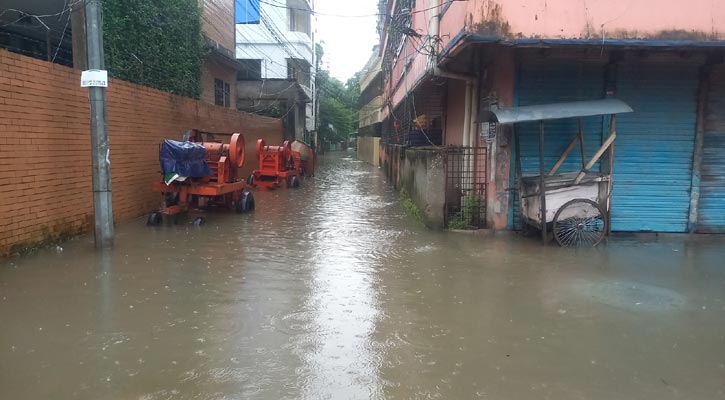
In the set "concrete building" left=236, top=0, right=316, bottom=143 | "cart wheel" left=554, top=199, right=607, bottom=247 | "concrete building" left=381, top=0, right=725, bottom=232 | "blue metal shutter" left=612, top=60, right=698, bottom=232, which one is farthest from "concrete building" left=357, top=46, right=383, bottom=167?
"cart wheel" left=554, top=199, right=607, bottom=247

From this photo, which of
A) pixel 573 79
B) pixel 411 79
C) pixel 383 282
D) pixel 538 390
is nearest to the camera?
pixel 538 390

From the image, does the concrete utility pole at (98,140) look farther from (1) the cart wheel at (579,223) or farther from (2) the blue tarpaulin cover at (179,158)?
(1) the cart wheel at (579,223)

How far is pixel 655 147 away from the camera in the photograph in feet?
29.9

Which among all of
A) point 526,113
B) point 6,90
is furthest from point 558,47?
point 6,90

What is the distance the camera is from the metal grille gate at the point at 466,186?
375 inches

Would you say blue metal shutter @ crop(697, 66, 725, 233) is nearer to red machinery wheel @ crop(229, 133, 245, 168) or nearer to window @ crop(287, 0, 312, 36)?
red machinery wheel @ crop(229, 133, 245, 168)

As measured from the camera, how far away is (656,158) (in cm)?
915

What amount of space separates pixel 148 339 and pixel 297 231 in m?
5.18

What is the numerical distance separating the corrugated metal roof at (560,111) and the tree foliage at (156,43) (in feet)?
26.4

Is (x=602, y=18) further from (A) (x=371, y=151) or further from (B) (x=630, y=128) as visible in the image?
(A) (x=371, y=151)

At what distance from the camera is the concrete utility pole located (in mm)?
7258

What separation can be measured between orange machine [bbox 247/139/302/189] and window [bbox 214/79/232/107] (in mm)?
4590

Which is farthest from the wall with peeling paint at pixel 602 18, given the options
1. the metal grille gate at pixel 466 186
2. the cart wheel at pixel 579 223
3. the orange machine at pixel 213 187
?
the orange machine at pixel 213 187

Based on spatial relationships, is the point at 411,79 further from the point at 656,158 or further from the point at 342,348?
the point at 342,348
